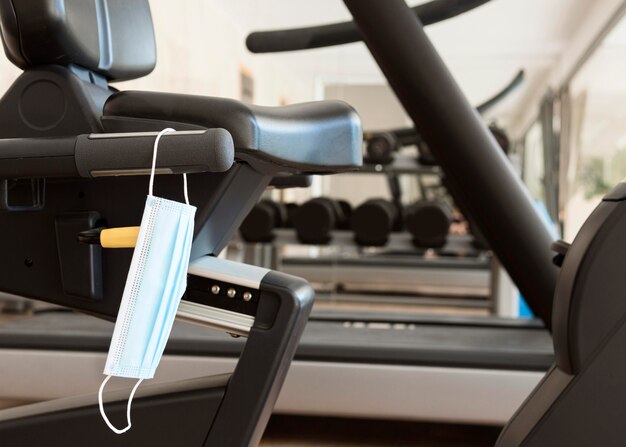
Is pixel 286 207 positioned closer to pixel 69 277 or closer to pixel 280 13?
pixel 280 13

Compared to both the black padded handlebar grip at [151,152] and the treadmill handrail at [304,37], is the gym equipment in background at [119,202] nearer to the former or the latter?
the black padded handlebar grip at [151,152]

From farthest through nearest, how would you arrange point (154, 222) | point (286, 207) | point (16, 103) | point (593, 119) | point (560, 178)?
point (593, 119), point (560, 178), point (286, 207), point (16, 103), point (154, 222)

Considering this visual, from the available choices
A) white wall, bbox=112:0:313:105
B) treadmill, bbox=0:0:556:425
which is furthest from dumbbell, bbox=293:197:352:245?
treadmill, bbox=0:0:556:425

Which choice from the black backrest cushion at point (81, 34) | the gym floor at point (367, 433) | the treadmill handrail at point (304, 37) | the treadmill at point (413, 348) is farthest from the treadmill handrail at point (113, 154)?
the gym floor at point (367, 433)

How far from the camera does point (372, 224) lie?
120 inches

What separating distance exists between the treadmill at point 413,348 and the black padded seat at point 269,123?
12.8 inches

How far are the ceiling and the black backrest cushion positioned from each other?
300cm

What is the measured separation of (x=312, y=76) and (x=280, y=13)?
1.42ft

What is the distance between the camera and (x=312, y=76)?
4.02m

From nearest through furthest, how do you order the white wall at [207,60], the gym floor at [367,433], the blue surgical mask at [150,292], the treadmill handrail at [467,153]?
the blue surgical mask at [150,292] → the treadmill handrail at [467,153] → the gym floor at [367,433] → the white wall at [207,60]

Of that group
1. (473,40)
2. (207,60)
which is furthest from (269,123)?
(473,40)

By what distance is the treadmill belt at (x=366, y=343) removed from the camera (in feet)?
5.08

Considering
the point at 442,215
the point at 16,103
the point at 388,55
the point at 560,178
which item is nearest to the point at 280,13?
the point at 442,215

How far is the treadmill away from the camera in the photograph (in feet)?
3.97
